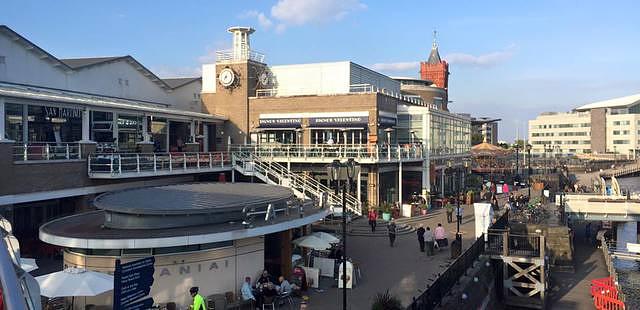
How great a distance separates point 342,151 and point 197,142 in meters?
10.8

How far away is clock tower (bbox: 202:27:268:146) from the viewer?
132ft

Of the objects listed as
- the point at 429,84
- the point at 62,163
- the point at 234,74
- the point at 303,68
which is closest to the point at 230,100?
the point at 234,74

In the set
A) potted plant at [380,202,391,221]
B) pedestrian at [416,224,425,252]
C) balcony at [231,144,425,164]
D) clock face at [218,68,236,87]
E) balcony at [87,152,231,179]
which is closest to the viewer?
pedestrian at [416,224,425,252]

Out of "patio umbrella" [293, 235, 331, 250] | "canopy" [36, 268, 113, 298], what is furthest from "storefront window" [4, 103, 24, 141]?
"canopy" [36, 268, 113, 298]

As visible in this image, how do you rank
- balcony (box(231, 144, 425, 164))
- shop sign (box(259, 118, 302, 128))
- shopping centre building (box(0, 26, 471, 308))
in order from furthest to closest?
shop sign (box(259, 118, 302, 128)) → balcony (box(231, 144, 425, 164)) → shopping centre building (box(0, 26, 471, 308))

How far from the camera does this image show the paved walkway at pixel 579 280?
23297 mm

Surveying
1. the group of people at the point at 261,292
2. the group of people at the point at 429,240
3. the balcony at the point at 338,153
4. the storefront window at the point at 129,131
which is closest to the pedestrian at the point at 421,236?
the group of people at the point at 429,240

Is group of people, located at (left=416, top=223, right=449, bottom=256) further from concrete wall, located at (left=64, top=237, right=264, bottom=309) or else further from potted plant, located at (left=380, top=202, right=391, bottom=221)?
concrete wall, located at (left=64, top=237, right=264, bottom=309)

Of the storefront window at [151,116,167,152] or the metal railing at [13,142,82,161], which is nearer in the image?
the metal railing at [13,142,82,161]

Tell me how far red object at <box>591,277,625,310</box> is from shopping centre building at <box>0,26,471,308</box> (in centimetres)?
1195

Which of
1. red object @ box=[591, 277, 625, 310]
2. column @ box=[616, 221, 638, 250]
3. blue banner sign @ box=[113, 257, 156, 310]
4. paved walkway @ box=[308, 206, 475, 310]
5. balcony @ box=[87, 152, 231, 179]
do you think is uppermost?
balcony @ box=[87, 152, 231, 179]

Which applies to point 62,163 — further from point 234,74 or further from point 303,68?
point 303,68

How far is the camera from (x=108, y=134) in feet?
103

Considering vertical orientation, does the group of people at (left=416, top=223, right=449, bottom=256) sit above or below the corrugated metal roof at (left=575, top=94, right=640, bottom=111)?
below
